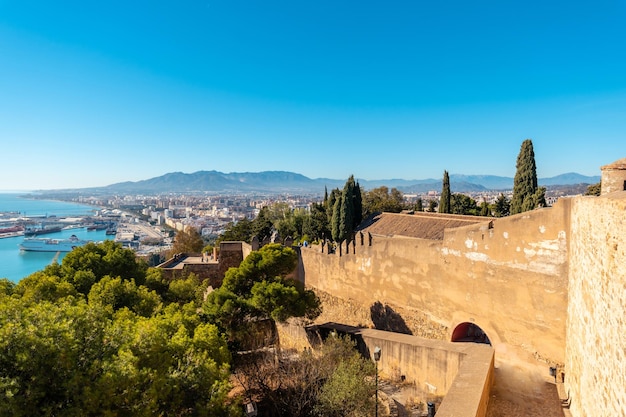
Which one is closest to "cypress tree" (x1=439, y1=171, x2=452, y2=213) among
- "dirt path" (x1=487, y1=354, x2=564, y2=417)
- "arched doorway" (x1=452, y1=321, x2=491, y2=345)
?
"arched doorway" (x1=452, y1=321, x2=491, y2=345)

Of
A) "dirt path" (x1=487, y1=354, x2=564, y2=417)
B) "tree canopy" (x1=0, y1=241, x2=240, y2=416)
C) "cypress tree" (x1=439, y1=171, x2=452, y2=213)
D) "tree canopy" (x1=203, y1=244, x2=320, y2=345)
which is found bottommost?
"dirt path" (x1=487, y1=354, x2=564, y2=417)

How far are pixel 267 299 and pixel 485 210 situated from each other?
3036cm

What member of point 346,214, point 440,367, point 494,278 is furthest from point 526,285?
point 346,214

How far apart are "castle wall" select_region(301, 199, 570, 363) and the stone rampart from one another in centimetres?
123

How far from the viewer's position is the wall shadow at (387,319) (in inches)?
496

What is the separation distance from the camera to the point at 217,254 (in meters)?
22.8

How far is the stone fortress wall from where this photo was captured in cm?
437

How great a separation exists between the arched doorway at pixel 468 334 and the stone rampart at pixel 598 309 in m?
3.72

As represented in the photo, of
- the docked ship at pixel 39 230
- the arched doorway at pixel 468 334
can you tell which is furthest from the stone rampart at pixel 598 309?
the docked ship at pixel 39 230

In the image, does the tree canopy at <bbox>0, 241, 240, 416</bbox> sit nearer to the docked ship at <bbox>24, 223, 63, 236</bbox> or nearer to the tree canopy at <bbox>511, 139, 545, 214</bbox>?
the tree canopy at <bbox>511, 139, 545, 214</bbox>

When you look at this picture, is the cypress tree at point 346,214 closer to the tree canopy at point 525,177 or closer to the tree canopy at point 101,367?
the tree canopy at point 525,177

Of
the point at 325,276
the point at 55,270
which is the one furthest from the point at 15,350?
the point at 325,276

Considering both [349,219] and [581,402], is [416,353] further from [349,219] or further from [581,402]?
[349,219]

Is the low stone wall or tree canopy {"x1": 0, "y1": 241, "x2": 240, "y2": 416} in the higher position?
tree canopy {"x1": 0, "y1": 241, "x2": 240, "y2": 416}
